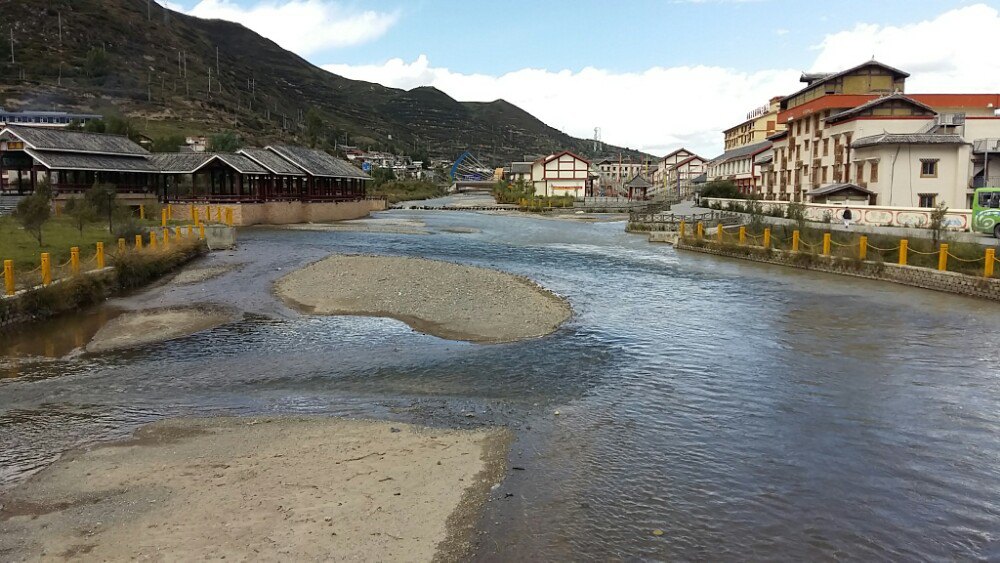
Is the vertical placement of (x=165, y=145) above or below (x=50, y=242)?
above

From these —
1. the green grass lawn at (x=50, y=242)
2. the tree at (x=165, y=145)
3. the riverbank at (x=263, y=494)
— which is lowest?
the riverbank at (x=263, y=494)

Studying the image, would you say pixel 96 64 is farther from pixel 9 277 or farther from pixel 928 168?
pixel 928 168

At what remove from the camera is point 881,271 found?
26.6m

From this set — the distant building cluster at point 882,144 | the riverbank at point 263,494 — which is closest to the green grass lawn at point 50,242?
the riverbank at point 263,494

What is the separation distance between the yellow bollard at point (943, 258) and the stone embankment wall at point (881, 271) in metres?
0.37

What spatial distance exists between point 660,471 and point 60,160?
49.6 metres

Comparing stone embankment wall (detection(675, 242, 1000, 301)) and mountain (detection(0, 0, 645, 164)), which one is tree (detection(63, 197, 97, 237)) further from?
mountain (detection(0, 0, 645, 164))

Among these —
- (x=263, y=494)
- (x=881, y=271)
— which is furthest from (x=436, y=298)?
(x=881, y=271)

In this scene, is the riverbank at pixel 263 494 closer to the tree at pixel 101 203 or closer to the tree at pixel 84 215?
the tree at pixel 84 215

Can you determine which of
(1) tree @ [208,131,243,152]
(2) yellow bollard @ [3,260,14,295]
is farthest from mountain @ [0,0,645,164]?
(2) yellow bollard @ [3,260,14,295]

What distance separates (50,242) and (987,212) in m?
35.9

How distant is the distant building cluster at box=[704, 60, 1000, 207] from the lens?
39969 mm

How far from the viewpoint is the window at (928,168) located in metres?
40.4

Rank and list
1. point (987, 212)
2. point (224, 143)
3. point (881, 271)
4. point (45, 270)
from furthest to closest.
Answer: point (224, 143), point (987, 212), point (881, 271), point (45, 270)
